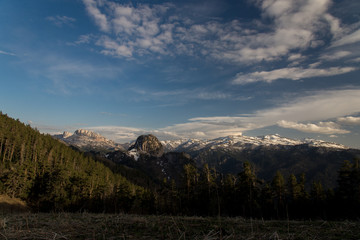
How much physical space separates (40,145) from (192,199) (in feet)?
301

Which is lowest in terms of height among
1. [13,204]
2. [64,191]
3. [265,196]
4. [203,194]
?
[13,204]

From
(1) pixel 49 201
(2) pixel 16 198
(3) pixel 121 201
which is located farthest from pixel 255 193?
(2) pixel 16 198

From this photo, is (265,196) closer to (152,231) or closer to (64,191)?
(152,231)

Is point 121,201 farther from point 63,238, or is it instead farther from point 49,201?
point 63,238

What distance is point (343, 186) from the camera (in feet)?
120

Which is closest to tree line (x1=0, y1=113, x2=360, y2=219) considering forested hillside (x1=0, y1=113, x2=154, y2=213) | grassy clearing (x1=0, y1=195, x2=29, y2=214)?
forested hillside (x1=0, y1=113, x2=154, y2=213)

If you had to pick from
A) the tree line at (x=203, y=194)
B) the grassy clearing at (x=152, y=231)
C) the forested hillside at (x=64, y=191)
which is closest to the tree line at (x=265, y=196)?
the tree line at (x=203, y=194)

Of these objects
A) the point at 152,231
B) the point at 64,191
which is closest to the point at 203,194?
the point at 64,191

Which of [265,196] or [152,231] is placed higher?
[152,231]

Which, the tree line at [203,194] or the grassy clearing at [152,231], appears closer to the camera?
the grassy clearing at [152,231]

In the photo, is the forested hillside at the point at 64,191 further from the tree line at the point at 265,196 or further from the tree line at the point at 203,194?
the tree line at the point at 265,196

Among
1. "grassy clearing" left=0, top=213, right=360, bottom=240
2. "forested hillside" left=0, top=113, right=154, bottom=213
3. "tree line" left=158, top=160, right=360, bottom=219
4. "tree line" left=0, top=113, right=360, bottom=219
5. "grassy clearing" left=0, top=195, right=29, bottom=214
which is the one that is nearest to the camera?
"grassy clearing" left=0, top=213, right=360, bottom=240

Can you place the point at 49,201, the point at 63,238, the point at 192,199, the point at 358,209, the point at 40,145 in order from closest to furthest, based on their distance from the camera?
the point at 63,238, the point at 358,209, the point at 192,199, the point at 49,201, the point at 40,145

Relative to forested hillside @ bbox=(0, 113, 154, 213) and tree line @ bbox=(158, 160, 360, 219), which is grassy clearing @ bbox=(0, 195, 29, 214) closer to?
forested hillside @ bbox=(0, 113, 154, 213)
